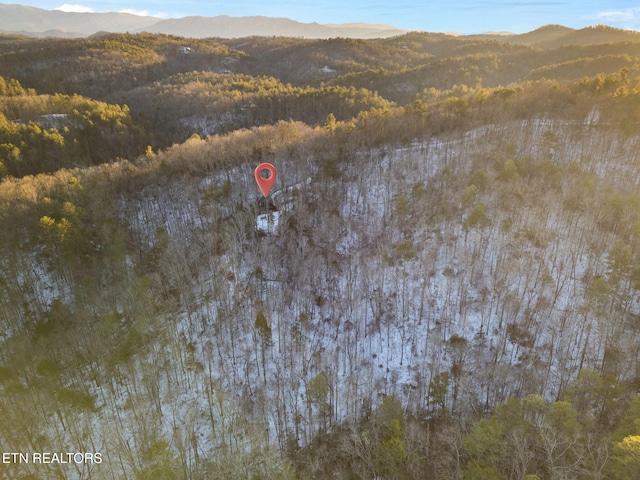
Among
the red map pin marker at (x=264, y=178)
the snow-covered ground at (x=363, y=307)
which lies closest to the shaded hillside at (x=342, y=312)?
the snow-covered ground at (x=363, y=307)

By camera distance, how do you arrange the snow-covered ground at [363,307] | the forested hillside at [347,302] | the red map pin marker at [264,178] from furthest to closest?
1. the red map pin marker at [264,178]
2. the snow-covered ground at [363,307]
3. the forested hillside at [347,302]

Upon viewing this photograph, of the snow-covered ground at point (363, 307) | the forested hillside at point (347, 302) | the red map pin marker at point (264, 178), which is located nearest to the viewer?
the forested hillside at point (347, 302)

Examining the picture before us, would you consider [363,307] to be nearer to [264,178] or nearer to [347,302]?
[347,302]

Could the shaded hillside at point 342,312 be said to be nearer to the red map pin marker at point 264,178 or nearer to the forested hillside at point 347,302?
the forested hillside at point 347,302

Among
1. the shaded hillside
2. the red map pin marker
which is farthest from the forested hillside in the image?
the red map pin marker

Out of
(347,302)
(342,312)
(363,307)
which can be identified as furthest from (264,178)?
(363,307)

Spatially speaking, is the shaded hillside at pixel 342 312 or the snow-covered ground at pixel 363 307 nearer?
the shaded hillside at pixel 342 312

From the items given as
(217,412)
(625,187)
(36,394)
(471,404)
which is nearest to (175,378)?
(217,412)

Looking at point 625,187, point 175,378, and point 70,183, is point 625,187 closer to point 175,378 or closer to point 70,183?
point 175,378
